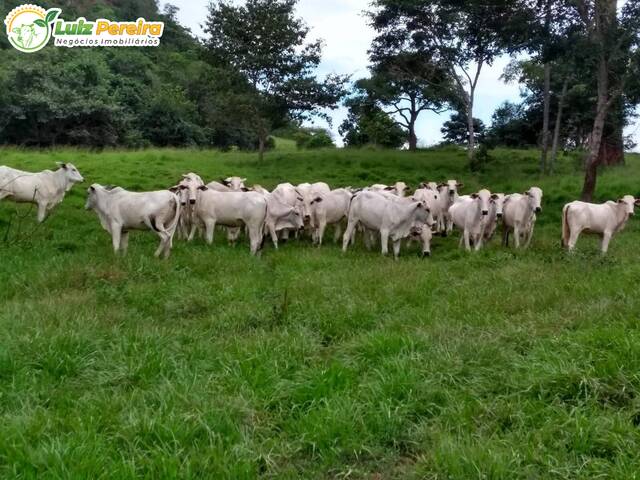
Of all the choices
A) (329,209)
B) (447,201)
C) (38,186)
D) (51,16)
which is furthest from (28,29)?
(447,201)

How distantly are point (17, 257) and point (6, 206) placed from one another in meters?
5.83

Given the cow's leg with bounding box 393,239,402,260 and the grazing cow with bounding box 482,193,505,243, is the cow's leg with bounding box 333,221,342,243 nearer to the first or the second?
the cow's leg with bounding box 393,239,402,260

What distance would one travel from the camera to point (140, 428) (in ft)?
14.9

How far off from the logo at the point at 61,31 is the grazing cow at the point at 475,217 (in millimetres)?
29860

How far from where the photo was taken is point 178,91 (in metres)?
45.7

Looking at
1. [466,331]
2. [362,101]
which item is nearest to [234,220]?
[466,331]

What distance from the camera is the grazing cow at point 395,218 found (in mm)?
13828

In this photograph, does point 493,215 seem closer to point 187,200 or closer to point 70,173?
point 187,200

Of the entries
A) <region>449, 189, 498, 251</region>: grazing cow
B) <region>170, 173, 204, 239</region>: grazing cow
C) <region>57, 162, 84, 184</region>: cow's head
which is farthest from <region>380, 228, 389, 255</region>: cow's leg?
<region>57, 162, 84, 184</region>: cow's head

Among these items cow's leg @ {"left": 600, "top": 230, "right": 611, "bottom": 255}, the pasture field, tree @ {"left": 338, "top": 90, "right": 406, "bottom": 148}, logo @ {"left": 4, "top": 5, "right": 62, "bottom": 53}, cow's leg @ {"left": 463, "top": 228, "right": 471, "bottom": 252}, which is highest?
logo @ {"left": 4, "top": 5, "right": 62, "bottom": 53}

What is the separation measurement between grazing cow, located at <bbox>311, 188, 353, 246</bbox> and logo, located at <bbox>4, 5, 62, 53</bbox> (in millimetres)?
30104

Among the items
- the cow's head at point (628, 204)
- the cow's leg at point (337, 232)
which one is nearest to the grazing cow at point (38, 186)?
the cow's leg at point (337, 232)

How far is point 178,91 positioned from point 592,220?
124 feet

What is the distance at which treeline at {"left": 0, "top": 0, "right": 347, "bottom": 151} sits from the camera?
93.0ft
